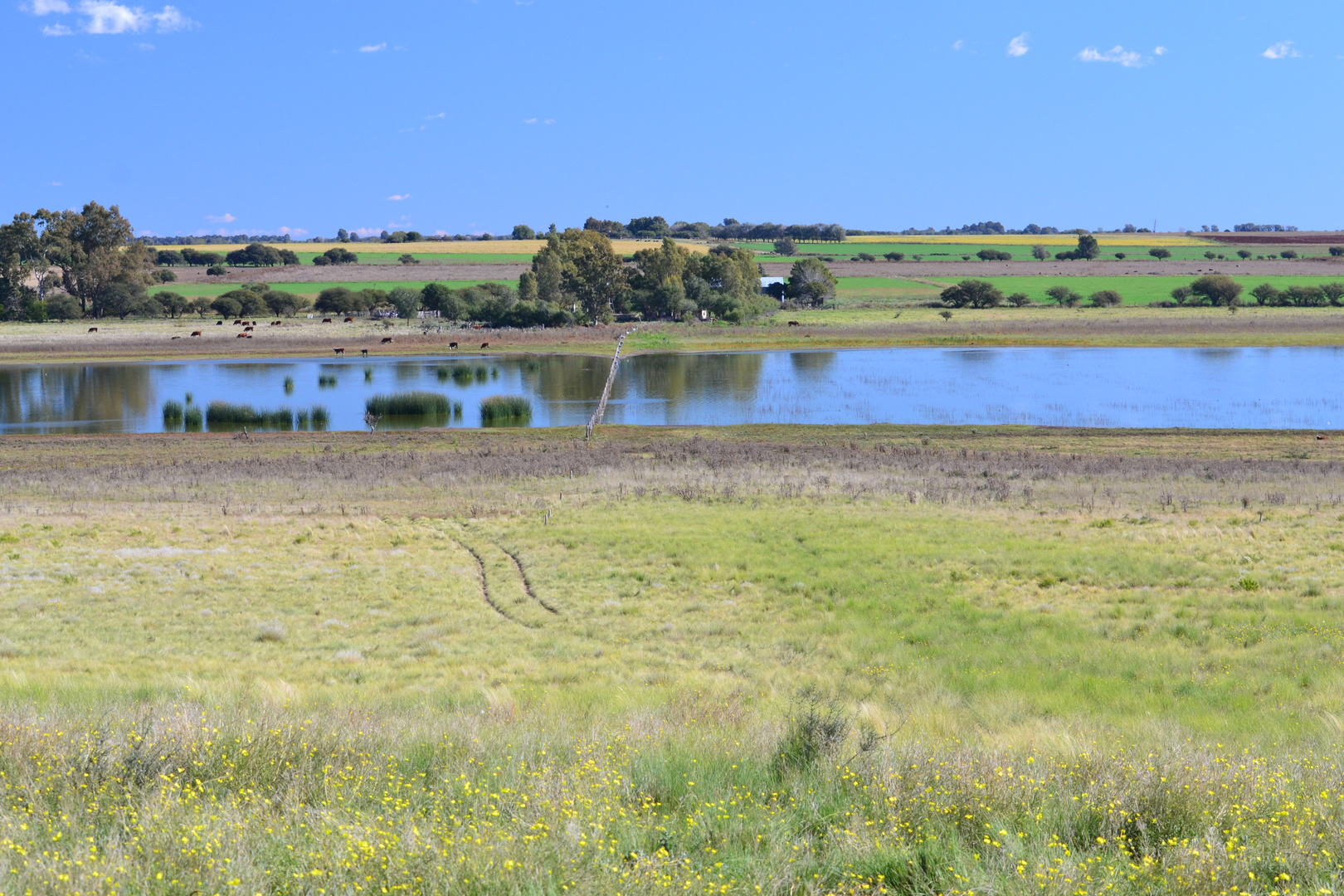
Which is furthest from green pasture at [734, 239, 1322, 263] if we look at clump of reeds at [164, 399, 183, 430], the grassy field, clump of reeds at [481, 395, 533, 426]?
the grassy field

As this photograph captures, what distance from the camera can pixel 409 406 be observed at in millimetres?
45031

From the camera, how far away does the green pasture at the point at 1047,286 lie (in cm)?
10794

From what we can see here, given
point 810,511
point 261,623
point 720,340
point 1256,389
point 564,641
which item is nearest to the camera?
point 564,641

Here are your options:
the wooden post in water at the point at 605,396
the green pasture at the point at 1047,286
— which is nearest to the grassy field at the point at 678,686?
the wooden post in water at the point at 605,396

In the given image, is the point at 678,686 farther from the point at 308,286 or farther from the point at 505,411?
the point at 308,286

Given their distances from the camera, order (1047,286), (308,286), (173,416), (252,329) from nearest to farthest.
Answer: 1. (173,416)
2. (252,329)
3. (1047,286)
4. (308,286)

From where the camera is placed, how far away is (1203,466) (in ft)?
92.6

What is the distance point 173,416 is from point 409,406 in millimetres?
10019

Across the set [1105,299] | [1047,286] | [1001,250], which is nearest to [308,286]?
[1047,286]

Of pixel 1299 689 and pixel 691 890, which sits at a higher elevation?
pixel 691 890

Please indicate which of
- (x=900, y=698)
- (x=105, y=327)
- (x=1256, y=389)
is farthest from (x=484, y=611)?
(x=105, y=327)

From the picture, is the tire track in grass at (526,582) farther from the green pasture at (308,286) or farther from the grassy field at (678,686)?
the green pasture at (308,286)

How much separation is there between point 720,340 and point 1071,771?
239ft

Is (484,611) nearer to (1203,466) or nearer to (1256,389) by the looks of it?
(1203,466)
